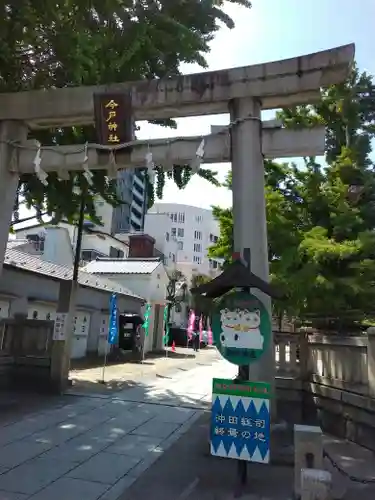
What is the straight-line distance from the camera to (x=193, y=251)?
83.2 meters

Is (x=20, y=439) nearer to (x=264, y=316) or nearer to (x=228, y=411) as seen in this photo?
(x=228, y=411)

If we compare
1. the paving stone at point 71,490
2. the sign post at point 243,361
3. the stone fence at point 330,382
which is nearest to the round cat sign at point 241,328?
the sign post at point 243,361

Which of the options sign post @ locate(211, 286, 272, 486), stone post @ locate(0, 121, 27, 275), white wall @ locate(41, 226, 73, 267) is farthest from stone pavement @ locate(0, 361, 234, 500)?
white wall @ locate(41, 226, 73, 267)

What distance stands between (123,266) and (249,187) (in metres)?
24.5

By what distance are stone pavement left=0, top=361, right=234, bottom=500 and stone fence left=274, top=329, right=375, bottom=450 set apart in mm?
2258

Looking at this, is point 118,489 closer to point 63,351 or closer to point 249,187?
point 249,187

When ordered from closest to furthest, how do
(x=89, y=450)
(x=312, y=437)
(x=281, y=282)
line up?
(x=312, y=437)
(x=89, y=450)
(x=281, y=282)

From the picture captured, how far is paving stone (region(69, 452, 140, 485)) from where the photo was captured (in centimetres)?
538

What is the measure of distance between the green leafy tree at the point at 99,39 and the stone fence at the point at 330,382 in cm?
614

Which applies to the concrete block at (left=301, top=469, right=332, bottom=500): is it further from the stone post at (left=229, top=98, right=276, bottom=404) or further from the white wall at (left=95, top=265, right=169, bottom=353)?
the white wall at (left=95, top=265, right=169, bottom=353)

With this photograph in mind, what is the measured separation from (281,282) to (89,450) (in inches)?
214

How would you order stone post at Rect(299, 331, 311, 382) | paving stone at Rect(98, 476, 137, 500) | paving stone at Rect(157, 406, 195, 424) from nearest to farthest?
1. paving stone at Rect(98, 476, 137, 500)
2. paving stone at Rect(157, 406, 195, 424)
3. stone post at Rect(299, 331, 311, 382)

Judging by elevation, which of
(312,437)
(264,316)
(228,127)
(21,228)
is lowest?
(312,437)

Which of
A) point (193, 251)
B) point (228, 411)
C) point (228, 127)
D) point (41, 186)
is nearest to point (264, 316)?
point (228, 411)
